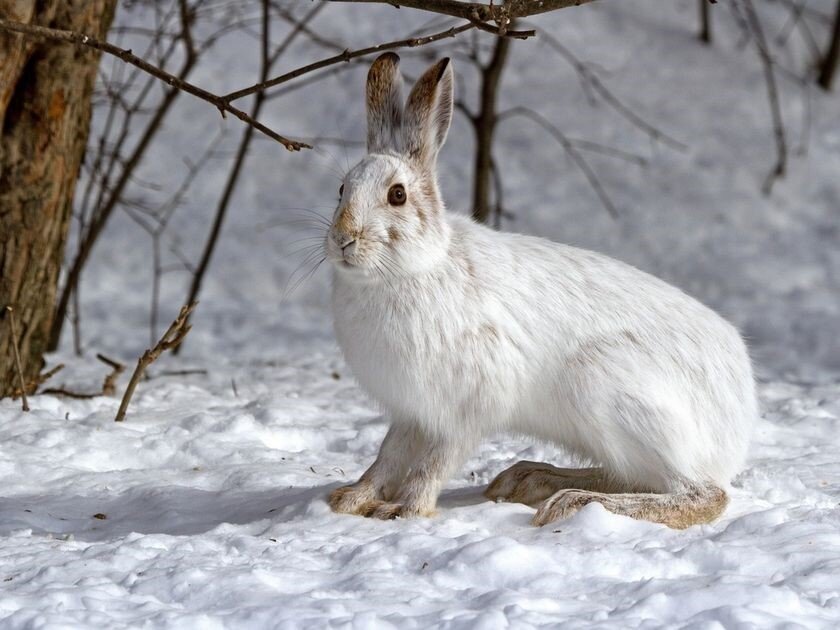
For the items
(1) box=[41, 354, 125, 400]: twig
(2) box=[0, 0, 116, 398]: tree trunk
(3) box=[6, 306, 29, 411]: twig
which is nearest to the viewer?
(3) box=[6, 306, 29, 411]: twig

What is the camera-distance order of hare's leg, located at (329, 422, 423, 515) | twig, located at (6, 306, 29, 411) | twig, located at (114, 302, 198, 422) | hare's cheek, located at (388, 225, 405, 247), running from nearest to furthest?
hare's cheek, located at (388, 225, 405, 247) < hare's leg, located at (329, 422, 423, 515) < twig, located at (114, 302, 198, 422) < twig, located at (6, 306, 29, 411)

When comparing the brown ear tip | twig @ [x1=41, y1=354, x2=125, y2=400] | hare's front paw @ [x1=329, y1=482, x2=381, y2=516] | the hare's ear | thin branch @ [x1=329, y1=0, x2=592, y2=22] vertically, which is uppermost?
thin branch @ [x1=329, y1=0, x2=592, y2=22]

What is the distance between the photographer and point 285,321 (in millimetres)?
9180

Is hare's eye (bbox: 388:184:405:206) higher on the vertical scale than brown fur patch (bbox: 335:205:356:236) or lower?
higher

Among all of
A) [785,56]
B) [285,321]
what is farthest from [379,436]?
[785,56]

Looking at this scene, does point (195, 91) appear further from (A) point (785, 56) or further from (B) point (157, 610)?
(A) point (785, 56)

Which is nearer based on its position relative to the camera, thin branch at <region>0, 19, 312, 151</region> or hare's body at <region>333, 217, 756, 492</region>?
thin branch at <region>0, 19, 312, 151</region>

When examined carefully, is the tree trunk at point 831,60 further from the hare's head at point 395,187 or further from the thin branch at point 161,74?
the thin branch at point 161,74

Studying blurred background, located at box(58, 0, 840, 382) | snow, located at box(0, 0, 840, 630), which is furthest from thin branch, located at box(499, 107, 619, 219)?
snow, located at box(0, 0, 840, 630)

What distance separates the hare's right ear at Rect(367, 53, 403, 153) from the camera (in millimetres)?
3684

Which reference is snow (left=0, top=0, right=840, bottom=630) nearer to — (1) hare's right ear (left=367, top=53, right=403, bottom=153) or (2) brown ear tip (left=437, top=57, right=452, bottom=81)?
(1) hare's right ear (left=367, top=53, right=403, bottom=153)

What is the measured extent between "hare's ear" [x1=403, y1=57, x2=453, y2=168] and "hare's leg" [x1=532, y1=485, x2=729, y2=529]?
3.46ft

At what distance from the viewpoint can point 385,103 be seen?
373 cm

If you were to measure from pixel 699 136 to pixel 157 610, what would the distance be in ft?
28.1
